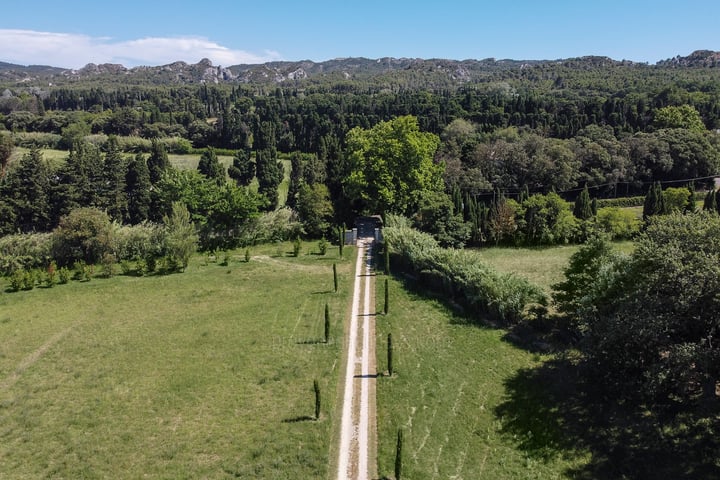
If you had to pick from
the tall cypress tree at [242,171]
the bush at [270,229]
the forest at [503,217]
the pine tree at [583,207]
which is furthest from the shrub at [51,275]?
the pine tree at [583,207]

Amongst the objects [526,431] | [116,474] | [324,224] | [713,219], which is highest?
[713,219]

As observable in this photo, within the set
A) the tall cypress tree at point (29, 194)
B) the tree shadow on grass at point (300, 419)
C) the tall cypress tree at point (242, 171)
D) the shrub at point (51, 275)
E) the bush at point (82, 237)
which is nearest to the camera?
the tree shadow on grass at point (300, 419)

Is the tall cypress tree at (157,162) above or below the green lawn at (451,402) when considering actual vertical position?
above

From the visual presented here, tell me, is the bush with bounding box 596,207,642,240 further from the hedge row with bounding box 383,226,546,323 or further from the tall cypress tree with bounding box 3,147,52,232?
the tall cypress tree with bounding box 3,147,52,232

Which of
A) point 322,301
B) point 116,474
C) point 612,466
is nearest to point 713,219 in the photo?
point 612,466

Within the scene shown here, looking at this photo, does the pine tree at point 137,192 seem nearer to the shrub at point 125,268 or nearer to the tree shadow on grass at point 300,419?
the shrub at point 125,268

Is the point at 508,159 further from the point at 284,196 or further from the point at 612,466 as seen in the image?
the point at 612,466

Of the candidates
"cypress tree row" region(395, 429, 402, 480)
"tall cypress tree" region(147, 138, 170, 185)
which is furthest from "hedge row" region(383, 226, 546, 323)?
"tall cypress tree" region(147, 138, 170, 185)

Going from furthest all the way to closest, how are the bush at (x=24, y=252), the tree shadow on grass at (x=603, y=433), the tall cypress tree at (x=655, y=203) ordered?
the tall cypress tree at (x=655, y=203) → the bush at (x=24, y=252) → the tree shadow on grass at (x=603, y=433)
